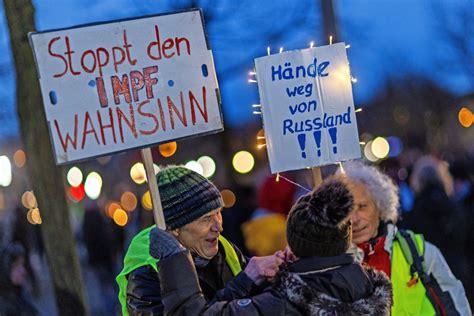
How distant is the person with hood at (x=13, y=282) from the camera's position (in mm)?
6516

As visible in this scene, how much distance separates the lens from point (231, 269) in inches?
122

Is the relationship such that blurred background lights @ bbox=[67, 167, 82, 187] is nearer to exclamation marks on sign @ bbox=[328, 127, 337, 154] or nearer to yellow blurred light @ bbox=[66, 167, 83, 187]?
yellow blurred light @ bbox=[66, 167, 83, 187]

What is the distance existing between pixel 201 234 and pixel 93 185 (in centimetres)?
915

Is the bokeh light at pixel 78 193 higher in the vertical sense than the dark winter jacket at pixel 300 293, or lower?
higher

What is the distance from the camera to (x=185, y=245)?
9.66 ft

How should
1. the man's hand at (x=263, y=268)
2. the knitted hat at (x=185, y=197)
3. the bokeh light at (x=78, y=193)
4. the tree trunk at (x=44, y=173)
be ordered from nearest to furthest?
1. the man's hand at (x=263, y=268)
2. the knitted hat at (x=185, y=197)
3. the tree trunk at (x=44, y=173)
4. the bokeh light at (x=78, y=193)

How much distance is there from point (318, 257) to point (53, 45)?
4.19 ft

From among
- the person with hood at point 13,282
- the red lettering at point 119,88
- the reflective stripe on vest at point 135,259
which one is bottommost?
the person with hood at point 13,282

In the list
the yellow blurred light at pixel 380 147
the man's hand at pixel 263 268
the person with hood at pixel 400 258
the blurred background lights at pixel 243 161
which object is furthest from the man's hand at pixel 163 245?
the yellow blurred light at pixel 380 147

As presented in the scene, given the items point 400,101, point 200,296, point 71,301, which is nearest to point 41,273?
point 71,301

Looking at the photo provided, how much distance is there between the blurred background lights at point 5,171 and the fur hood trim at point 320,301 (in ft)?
20.4

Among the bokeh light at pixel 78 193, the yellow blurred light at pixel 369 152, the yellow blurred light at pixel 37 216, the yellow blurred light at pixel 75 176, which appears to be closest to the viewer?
the yellow blurred light at pixel 37 216

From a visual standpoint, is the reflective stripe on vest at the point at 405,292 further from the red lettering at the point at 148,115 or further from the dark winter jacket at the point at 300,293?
the red lettering at the point at 148,115

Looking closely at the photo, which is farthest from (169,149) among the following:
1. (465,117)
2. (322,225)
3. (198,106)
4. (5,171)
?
(322,225)
